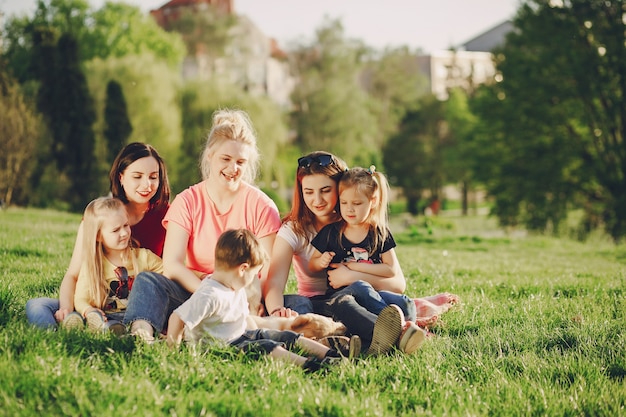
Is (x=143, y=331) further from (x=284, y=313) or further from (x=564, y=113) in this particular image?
(x=564, y=113)

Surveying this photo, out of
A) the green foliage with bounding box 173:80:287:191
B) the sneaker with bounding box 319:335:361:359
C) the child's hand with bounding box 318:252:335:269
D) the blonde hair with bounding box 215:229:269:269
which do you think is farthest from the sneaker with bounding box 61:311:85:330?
the green foliage with bounding box 173:80:287:191

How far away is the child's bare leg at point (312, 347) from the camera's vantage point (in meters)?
3.90

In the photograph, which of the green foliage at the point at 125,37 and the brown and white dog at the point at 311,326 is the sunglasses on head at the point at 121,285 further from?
→ the green foliage at the point at 125,37

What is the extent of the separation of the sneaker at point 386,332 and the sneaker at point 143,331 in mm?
1271

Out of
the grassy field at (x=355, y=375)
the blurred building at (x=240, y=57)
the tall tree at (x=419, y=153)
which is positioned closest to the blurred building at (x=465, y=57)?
the tall tree at (x=419, y=153)

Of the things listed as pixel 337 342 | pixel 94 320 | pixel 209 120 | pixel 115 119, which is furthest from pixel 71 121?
pixel 337 342

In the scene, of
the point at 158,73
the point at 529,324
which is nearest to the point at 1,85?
the point at 158,73

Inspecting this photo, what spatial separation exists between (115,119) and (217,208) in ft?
80.0

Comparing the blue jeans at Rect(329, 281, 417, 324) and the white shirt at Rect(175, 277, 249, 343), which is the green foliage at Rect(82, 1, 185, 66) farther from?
the white shirt at Rect(175, 277, 249, 343)

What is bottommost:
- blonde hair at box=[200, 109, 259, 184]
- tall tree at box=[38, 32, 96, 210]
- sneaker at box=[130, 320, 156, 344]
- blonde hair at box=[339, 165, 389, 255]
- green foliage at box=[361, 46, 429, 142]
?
sneaker at box=[130, 320, 156, 344]

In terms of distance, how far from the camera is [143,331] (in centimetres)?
386

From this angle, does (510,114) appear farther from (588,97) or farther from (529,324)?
(529,324)

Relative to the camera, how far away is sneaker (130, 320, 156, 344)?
3.78 metres

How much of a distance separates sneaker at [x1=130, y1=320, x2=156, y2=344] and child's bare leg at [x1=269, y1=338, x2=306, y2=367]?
0.68 metres
